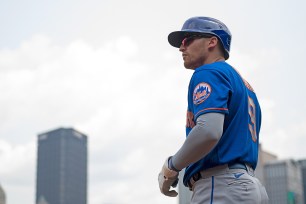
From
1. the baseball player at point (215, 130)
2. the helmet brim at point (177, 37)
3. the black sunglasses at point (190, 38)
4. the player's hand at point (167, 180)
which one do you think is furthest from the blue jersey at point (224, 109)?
the helmet brim at point (177, 37)

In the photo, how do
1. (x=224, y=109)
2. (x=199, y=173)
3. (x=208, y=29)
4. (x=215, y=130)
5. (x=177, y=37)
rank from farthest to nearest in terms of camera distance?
1. (x=177, y=37)
2. (x=208, y=29)
3. (x=199, y=173)
4. (x=224, y=109)
5. (x=215, y=130)

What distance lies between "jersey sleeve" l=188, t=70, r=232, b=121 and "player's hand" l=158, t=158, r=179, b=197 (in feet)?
1.43

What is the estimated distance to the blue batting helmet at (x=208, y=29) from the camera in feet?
17.1

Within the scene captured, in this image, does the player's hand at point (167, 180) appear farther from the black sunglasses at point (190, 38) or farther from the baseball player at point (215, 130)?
the black sunglasses at point (190, 38)

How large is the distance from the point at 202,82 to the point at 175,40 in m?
0.72

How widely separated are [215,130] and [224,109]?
0.66ft

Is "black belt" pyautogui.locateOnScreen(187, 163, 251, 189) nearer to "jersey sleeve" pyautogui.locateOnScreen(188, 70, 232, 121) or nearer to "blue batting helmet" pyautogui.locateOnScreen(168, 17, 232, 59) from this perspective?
"jersey sleeve" pyautogui.locateOnScreen(188, 70, 232, 121)

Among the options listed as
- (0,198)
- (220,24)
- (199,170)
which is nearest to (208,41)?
(220,24)

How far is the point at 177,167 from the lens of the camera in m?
4.87

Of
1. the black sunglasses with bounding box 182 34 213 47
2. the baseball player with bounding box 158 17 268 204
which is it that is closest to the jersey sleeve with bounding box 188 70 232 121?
the baseball player with bounding box 158 17 268 204

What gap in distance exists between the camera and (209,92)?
480 centimetres

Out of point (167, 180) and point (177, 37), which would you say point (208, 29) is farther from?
point (167, 180)

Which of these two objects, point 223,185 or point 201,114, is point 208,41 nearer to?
point 201,114

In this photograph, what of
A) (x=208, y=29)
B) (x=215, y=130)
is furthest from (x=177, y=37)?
(x=215, y=130)
